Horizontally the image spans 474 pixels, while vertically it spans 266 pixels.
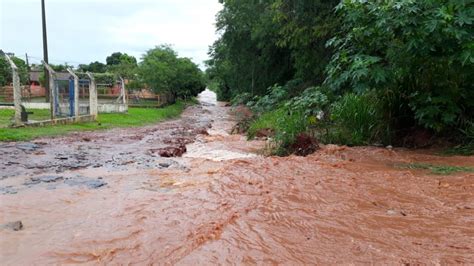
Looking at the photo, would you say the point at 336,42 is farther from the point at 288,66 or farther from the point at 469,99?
the point at 288,66

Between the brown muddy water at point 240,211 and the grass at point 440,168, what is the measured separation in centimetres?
21

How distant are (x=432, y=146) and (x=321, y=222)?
216 inches

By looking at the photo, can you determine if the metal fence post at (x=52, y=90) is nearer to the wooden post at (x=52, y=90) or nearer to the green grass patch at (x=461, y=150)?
the wooden post at (x=52, y=90)

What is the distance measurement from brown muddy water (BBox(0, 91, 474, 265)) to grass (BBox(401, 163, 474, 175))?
0.21 metres

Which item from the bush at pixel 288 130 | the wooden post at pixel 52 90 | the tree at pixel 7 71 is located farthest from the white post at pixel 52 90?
the tree at pixel 7 71

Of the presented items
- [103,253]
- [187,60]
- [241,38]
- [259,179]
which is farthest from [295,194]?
[187,60]

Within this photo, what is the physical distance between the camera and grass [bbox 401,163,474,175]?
20.1 ft

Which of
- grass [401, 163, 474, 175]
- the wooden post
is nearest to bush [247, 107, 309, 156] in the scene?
grass [401, 163, 474, 175]

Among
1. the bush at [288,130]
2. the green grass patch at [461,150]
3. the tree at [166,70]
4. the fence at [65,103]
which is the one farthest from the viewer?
the tree at [166,70]

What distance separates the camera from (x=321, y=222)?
13.6 feet

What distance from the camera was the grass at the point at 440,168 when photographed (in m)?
6.12

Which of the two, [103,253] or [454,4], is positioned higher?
[454,4]

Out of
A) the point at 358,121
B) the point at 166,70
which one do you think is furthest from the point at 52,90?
the point at 166,70

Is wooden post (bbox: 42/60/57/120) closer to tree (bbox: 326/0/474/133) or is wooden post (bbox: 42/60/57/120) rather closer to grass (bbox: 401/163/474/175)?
tree (bbox: 326/0/474/133)
